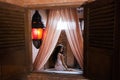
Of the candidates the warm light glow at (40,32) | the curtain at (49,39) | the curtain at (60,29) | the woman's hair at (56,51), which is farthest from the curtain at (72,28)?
the woman's hair at (56,51)

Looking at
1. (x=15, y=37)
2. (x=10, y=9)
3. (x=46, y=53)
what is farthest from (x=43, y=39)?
(x=10, y=9)

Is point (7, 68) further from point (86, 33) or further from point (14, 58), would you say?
point (86, 33)

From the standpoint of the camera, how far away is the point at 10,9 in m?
2.05

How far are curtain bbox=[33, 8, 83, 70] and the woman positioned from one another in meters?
0.47

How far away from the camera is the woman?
3.22 m

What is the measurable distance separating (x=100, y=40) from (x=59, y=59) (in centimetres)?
154

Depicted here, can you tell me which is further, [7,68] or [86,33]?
[86,33]

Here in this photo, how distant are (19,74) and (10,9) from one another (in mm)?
921

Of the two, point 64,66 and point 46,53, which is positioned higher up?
point 46,53

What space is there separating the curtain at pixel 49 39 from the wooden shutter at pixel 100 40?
766 mm

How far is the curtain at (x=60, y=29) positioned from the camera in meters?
2.82

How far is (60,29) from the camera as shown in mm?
2857

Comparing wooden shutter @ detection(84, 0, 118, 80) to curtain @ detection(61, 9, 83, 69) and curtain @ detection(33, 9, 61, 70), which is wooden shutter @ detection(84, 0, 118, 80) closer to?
curtain @ detection(61, 9, 83, 69)

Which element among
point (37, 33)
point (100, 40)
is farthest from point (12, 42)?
point (100, 40)
